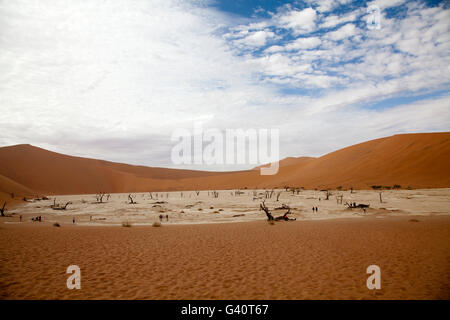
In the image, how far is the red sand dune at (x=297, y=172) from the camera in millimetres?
37594

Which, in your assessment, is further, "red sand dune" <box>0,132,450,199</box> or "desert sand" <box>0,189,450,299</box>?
"red sand dune" <box>0,132,450,199</box>

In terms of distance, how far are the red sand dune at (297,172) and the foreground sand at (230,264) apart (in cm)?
2725

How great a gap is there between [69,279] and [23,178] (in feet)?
228

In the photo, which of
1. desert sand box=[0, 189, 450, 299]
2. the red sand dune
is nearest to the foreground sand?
desert sand box=[0, 189, 450, 299]

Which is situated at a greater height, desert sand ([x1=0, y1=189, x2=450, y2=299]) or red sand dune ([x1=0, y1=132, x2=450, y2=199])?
red sand dune ([x1=0, y1=132, x2=450, y2=199])

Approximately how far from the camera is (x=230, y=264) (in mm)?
7820

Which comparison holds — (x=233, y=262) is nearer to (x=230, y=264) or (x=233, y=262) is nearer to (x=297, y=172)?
(x=230, y=264)

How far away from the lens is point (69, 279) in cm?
659

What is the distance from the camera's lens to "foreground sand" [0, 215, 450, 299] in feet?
18.8

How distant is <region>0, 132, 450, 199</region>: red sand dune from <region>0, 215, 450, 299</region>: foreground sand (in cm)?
2725

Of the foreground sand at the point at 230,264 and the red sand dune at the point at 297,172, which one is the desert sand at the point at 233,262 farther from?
the red sand dune at the point at 297,172

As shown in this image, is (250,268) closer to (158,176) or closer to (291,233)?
(291,233)

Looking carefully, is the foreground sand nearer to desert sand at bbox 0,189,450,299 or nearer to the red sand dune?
desert sand at bbox 0,189,450,299

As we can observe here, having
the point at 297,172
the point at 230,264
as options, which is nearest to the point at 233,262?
the point at 230,264
